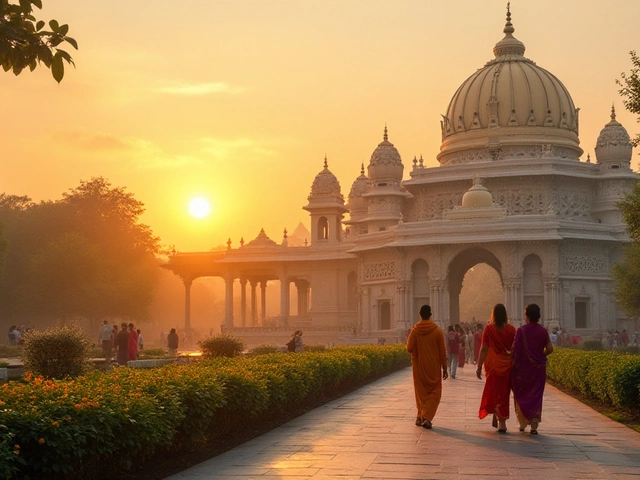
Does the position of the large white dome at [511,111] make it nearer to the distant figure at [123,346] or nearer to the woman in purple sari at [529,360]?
the distant figure at [123,346]

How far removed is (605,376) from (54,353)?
33.9 feet

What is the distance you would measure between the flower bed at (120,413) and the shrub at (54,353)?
570 centimetres

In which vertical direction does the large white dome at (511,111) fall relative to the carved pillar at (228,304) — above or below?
above

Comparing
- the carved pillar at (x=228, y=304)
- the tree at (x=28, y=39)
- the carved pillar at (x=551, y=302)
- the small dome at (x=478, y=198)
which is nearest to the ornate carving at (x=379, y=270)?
the small dome at (x=478, y=198)

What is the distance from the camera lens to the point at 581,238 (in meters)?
45.5

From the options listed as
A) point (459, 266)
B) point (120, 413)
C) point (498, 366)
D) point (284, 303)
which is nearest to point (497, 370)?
point (498, 366)

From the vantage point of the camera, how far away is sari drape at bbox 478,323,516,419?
12805 mm

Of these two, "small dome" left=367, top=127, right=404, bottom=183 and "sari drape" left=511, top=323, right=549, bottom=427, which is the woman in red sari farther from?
"small dome" left=367, top=127, right=404, bottom=183

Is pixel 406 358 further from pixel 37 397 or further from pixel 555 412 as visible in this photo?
pixel 37 397

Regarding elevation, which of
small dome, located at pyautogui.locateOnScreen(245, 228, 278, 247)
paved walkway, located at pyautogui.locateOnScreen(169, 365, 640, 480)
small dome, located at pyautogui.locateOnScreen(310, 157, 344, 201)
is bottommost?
paved walkway, located at pyautogui.locateOnScreen(169, 365, 640, 480)

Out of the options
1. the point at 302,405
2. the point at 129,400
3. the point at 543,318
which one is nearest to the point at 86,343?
the point at 302,405

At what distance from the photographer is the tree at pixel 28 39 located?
285 inches

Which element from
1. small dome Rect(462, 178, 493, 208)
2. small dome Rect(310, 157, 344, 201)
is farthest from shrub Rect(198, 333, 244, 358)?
small dome Rect(310, 157, 344, 201)

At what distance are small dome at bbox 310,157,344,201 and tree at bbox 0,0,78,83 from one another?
5400 cm
